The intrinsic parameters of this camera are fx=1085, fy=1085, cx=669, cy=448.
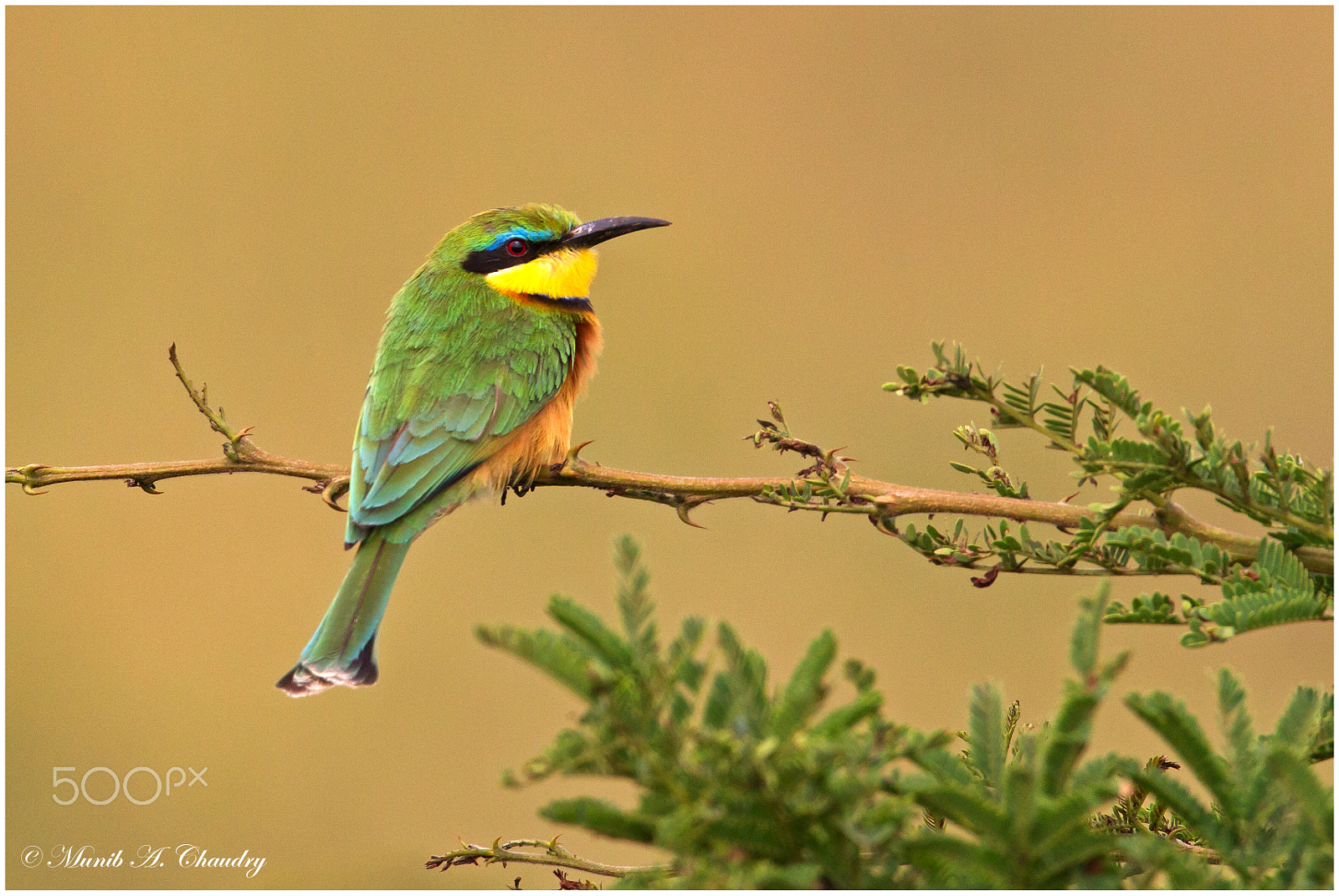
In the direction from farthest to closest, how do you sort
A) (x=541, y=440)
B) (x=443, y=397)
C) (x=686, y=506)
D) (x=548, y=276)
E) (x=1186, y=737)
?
(x=548, y=276) < (x=541, y=440) < (x=443, y=397) < (x=686, y=506) < (x=1186, y=737)

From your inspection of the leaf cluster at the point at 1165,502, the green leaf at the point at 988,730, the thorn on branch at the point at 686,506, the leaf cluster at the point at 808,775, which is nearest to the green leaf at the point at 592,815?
the leaf cluster at the point at 808,775

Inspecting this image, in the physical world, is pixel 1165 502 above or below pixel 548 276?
below

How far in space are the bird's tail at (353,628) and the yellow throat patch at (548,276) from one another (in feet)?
2.66

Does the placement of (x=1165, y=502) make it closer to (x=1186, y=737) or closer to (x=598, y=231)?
(x=1186, y=737)

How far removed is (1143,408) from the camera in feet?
3.17

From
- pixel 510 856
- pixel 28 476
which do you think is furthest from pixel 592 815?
pixel 28 476

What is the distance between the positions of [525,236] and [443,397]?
588mm

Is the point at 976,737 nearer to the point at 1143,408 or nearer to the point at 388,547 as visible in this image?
the point at 1143,408

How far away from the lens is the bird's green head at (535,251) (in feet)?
8.64

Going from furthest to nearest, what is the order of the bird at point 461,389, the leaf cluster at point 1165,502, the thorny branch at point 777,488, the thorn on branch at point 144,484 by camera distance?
the bird at point 461,389 < the thorn on branch at point 144,484 < the thorny branch at point 777,488 < the leaf cluster at point 1165,502

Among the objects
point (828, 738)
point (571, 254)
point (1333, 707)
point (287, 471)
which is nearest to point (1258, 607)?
point (1333, 707)

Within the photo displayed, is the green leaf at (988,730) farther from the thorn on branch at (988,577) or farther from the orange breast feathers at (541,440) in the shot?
the orange breast feathers at (541,440)

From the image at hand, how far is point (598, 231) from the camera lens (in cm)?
264

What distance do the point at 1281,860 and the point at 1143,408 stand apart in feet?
1.33
